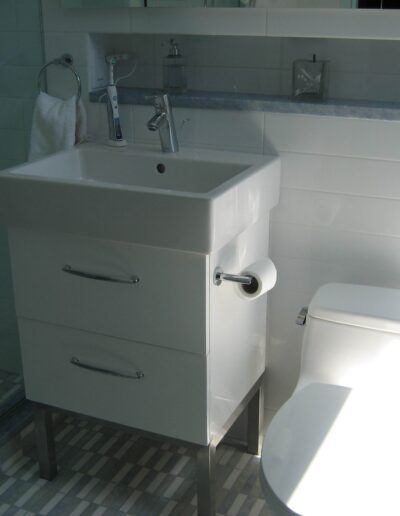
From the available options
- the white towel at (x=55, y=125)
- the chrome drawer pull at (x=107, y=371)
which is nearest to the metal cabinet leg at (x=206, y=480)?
the chrome drawer pull at (x=107, y=371)

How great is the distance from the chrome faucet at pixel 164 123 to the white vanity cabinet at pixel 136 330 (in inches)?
12.9

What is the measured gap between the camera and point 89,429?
7.27ft

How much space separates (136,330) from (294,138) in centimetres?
64

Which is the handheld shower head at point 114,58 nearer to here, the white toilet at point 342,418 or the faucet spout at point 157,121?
the faucet spout at point 157,121

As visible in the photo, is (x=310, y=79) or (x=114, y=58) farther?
(x=114, y=58)

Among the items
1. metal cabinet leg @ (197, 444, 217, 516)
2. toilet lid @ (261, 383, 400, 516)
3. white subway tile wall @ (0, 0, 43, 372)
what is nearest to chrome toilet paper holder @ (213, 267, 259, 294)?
toilet lid @ (261, 383, 400, 516)

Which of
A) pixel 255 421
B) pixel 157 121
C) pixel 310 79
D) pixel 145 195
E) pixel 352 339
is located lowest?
pixel 255 421

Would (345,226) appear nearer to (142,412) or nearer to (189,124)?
(189,124)

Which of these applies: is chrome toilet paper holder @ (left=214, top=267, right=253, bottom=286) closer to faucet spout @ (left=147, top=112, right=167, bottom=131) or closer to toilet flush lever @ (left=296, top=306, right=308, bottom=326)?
toilet flush lever @ (left=296, top=306, right=308, bottom=326)

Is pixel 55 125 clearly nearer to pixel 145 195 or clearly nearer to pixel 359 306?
pixel 145 195

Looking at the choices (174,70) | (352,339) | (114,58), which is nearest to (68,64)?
(114,58)

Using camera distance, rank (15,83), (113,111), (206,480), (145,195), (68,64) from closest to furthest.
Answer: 1. (145,195)
2. (206,480)
3. (113,111)
4. (68,64)
5. (15,83)

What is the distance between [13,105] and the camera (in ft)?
7.18

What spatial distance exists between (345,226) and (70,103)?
33.3 inches
